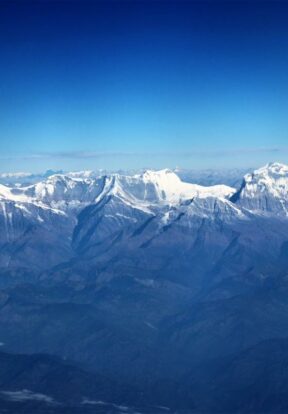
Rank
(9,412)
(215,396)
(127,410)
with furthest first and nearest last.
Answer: (215,396), (127,410), (9,412)

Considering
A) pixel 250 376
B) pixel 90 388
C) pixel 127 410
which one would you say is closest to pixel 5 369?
pixel 90 388

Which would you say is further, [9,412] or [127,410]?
[127,410]

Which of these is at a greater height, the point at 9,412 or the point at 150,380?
the point at 9,412

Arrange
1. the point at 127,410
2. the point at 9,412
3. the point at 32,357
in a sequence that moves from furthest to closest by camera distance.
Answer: the point at 32,357 → the point at 127,410 → the point at 9,412

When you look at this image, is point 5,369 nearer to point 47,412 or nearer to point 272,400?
point 47,412

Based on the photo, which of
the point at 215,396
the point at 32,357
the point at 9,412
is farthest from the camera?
the point at 32,357

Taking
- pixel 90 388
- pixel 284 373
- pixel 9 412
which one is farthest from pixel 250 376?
pixel 9 412

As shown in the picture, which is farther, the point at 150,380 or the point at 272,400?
the point at 150,380

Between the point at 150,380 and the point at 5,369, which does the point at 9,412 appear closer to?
the point at 5,369

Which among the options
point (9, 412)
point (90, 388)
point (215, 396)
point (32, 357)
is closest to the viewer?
point (9, 412)
